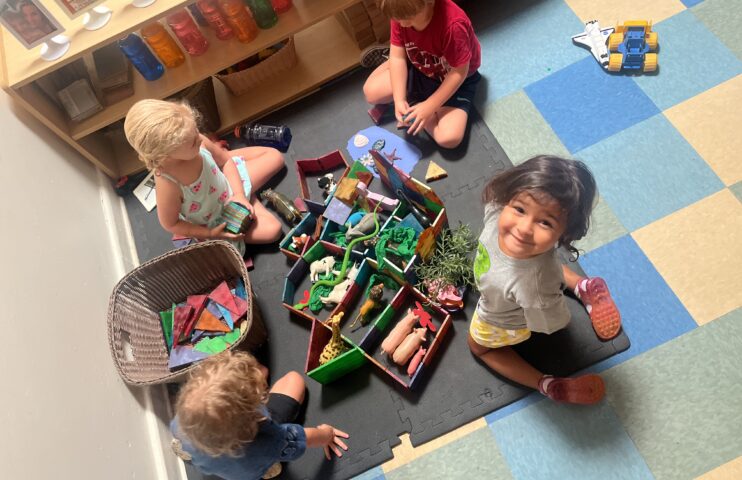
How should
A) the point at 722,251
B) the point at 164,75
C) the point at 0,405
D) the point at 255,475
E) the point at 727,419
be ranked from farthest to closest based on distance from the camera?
1. the point at 164,75
2. the point at 722,251
3. the point at 727,419
4. the point at 255,475
5. the point at 0,405

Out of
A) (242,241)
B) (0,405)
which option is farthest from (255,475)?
(242,241)

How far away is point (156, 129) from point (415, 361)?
35.2 inches

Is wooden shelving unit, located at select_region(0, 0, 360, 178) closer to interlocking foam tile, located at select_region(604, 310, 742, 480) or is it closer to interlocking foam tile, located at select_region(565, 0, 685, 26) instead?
interlocking foam tile, located at select_region(565, 0, 685, 26)

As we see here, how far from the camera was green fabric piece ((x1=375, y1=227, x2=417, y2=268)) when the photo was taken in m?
1.47

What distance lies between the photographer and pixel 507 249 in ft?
3.51

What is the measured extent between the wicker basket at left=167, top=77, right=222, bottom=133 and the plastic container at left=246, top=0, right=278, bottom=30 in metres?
0.31

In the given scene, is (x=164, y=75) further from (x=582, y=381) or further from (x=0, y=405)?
(x=582, y=381)

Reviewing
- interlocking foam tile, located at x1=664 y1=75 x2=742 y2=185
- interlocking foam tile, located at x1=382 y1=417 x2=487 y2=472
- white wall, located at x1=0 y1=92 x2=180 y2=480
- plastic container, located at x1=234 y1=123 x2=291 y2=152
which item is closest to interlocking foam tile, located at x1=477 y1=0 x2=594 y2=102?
interlocking foam tile, located at x1=664 y1=75 x2=742 y2=185

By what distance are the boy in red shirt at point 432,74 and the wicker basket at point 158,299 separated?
2.41ft

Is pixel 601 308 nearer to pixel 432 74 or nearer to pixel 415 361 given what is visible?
pixel 415 361

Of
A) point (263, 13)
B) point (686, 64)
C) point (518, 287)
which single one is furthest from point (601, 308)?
point (263, 13)

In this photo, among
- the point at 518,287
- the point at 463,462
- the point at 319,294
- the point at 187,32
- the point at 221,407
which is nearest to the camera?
the point at 221,407

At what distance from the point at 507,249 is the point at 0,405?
3.50 feet

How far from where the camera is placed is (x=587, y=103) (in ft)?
5.66
